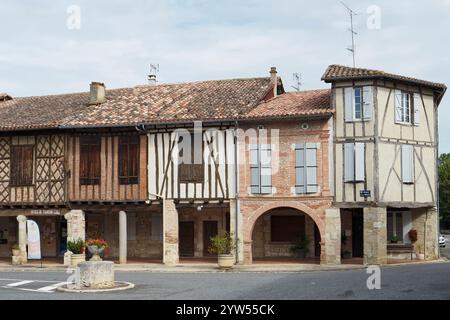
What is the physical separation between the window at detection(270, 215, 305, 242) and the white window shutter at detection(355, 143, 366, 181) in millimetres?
5168

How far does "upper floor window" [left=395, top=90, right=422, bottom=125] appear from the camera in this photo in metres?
28.0

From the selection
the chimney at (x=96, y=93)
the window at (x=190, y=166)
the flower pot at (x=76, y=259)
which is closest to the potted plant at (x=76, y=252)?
the flower pot at (x=76, y=259)

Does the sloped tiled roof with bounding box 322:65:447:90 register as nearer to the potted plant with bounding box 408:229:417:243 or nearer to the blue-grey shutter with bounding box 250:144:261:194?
the blue-grey shutter with bounding box 250:144:261:194

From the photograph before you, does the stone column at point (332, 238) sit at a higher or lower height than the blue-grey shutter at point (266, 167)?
lower

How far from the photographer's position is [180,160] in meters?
A: 29.1

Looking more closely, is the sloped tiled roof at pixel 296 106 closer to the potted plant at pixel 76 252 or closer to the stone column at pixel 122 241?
the stone column at pixel 122 241

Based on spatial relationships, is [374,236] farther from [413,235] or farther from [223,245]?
[223,245]

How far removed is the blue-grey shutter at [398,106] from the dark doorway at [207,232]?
9880 mm

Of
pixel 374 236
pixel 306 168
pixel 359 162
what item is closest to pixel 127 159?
pixel 306 168

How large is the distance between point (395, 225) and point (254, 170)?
7126 millimetres

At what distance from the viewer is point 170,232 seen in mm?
29391

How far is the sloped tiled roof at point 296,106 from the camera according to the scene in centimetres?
2747

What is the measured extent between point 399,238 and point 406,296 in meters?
14.0

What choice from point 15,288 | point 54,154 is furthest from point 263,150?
point 15,288
